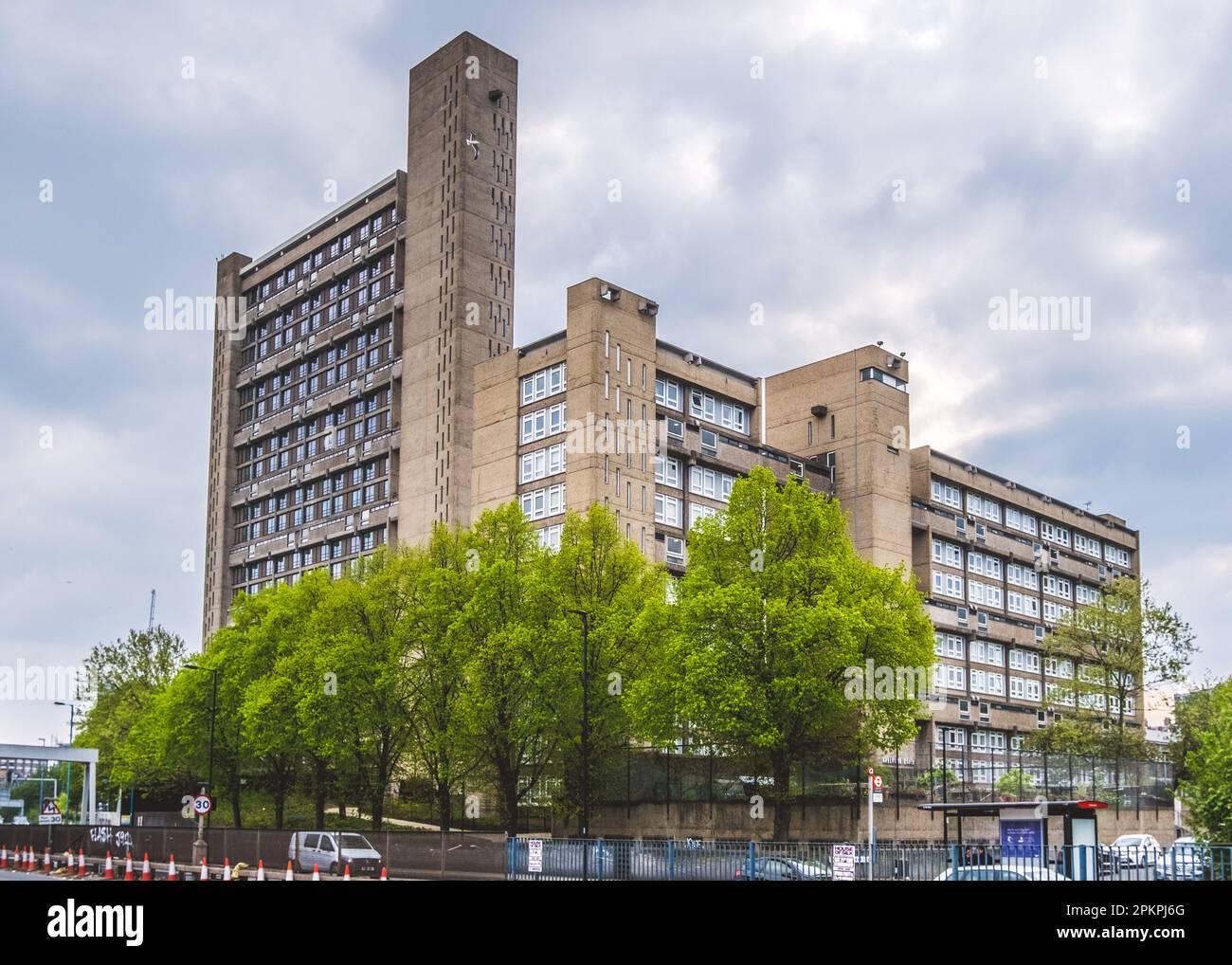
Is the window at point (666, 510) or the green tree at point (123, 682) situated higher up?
the window at point (666, 510)

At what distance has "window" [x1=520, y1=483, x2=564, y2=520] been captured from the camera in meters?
82.1

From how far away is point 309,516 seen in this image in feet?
394

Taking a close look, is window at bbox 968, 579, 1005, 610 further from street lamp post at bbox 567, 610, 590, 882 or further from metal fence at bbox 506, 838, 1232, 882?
metal fence at bbox 506, 838, 1232, 882

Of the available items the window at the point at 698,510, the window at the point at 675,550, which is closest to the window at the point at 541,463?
the window at the point at 675,550

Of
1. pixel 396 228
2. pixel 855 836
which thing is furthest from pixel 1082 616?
pixel 396 228

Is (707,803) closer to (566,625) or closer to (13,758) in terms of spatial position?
(566,625)

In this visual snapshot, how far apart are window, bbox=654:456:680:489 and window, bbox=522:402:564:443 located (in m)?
6.58

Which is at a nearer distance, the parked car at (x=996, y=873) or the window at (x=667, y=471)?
the parked car at (x=996, y=873)

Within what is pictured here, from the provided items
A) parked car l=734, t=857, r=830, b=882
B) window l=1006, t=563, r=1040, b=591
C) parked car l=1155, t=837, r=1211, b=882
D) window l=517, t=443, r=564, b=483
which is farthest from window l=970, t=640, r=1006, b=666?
parked car l=1155, t=837, r=1211, b=882

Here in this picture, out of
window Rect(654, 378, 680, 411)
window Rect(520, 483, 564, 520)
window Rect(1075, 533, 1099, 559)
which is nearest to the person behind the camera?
window Rect(520, 483, 564, 520)

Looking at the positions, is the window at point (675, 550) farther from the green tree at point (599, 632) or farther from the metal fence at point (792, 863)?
the metal fence at point (792, 863)

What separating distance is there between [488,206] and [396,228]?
1156 centimetres

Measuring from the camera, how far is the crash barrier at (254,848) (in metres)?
47.1

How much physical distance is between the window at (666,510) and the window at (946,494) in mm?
31620
